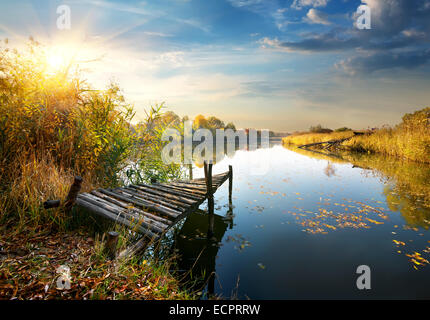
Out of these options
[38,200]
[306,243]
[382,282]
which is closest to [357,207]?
[306,243]

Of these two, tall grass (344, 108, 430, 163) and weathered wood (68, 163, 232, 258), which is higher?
tall grass (344, 108, 430, 163)

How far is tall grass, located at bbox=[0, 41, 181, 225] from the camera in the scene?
447cm

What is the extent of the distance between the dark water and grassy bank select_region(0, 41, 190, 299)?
1.38 metres

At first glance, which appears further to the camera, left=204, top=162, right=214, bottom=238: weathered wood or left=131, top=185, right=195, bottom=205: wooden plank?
left=204, top=162, right=214, bottom=238: weathered wood

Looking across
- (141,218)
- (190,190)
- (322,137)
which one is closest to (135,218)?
(141,218)

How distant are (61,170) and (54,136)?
123cm

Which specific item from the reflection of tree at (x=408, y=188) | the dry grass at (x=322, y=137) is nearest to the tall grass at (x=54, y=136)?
the reflection of tree at (x=408, y=188)

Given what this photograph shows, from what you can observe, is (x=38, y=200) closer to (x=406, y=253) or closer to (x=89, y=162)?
(x=89, y=162)

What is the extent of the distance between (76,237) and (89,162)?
2659 millimetres

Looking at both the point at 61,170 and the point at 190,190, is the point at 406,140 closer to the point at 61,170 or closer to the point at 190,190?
the point at 190,190

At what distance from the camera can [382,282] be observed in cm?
441

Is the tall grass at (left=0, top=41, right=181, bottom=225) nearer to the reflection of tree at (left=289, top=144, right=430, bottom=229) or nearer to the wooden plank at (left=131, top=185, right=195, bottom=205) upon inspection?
the wooden plank at (left=131, top=185, right=195, bottom=205)

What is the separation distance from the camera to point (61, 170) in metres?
5.25

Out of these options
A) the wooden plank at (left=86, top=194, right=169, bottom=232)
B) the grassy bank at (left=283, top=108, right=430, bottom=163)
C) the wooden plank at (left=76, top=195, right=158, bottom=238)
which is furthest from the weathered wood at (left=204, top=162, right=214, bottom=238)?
the grassy bank at (left=283, top=108, right=430, bottom=163)
